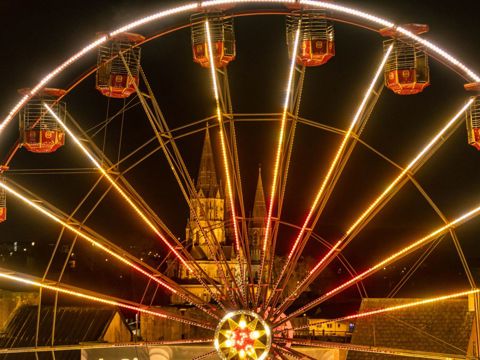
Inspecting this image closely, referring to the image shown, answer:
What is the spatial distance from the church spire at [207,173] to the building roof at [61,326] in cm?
5732

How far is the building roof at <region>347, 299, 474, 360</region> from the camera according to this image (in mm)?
21656

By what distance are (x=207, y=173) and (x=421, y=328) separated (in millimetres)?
70742

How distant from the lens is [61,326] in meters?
30.7

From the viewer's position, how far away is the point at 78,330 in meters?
30.3

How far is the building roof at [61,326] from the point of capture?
2989cm

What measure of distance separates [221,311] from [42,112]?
4713 mm

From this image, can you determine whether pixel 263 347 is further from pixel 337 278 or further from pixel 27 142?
pixel 337 278

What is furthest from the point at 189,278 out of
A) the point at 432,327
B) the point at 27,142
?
the point at 27,142

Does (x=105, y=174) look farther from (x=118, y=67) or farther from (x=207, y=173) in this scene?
(x=207, y=173)

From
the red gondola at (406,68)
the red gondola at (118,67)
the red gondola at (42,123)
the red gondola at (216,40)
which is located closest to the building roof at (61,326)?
the red gondola at (42,123)

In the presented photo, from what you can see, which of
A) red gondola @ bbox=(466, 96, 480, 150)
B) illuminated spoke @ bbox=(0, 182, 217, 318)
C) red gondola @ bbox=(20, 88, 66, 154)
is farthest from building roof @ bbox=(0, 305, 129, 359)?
red gondola @ bbox=(466, 96, 480, 150)

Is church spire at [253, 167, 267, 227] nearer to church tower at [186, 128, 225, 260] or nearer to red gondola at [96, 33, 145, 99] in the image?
church tower at [186, 128, 225, 260]

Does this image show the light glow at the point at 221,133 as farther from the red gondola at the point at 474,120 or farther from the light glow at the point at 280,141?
the red gondola at the point at 474,120

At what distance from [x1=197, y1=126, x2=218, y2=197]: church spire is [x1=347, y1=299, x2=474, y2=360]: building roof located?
6547cm
